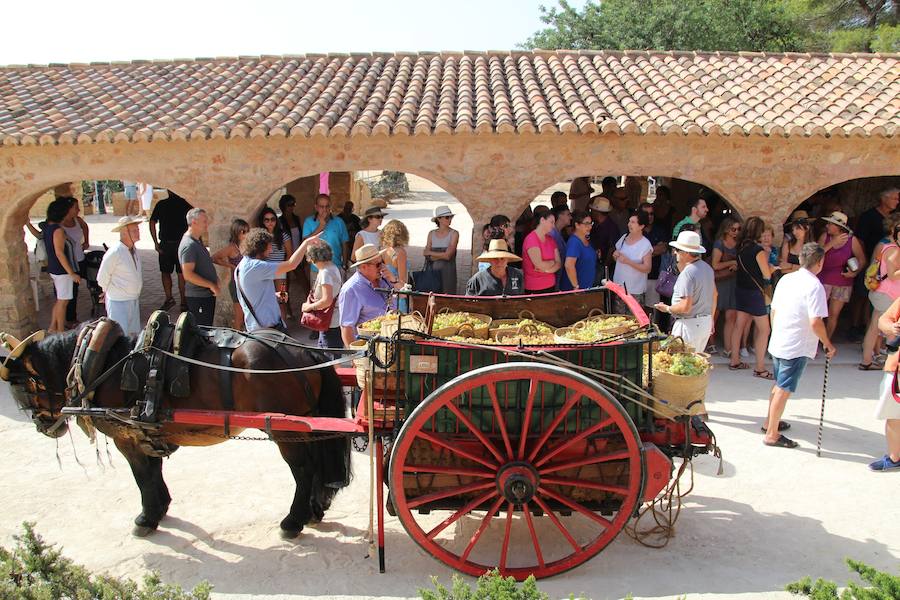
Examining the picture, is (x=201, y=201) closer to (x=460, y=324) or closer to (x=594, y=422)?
(x=460, y=324)

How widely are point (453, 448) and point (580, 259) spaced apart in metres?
4.88

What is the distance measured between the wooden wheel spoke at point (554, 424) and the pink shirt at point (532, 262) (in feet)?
14.4

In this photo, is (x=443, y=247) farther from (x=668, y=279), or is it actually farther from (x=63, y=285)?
(x=63, y=285)

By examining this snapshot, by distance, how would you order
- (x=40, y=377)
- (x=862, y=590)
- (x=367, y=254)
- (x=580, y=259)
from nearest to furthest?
(x=862, y=590) → (x=40, y=377) → (x=367, y=254) → (x=580, y=259)

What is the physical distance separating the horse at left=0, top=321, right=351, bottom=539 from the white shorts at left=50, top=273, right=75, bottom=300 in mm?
4900

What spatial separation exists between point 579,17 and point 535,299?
2374 centimetres

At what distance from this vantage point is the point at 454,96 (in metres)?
10.1

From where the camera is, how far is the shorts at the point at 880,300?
8.44m

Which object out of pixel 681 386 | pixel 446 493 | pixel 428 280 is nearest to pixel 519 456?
pixel 446 493

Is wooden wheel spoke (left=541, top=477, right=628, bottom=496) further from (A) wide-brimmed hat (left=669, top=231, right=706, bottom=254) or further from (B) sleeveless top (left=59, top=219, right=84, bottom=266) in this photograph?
(B) sleeveless top (left=59, top=219, right=84, bottom=266)

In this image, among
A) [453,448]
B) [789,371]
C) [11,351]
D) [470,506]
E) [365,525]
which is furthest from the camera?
[789,371]

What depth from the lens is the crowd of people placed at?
251 inches

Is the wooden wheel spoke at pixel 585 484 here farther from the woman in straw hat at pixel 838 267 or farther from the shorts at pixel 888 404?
the woman in straw hat at pixel 838 267

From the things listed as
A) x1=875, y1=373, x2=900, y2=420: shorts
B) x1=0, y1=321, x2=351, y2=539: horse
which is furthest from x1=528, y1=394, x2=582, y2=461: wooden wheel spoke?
x1=875, y1=373, x2=900, y2=420: shorts
